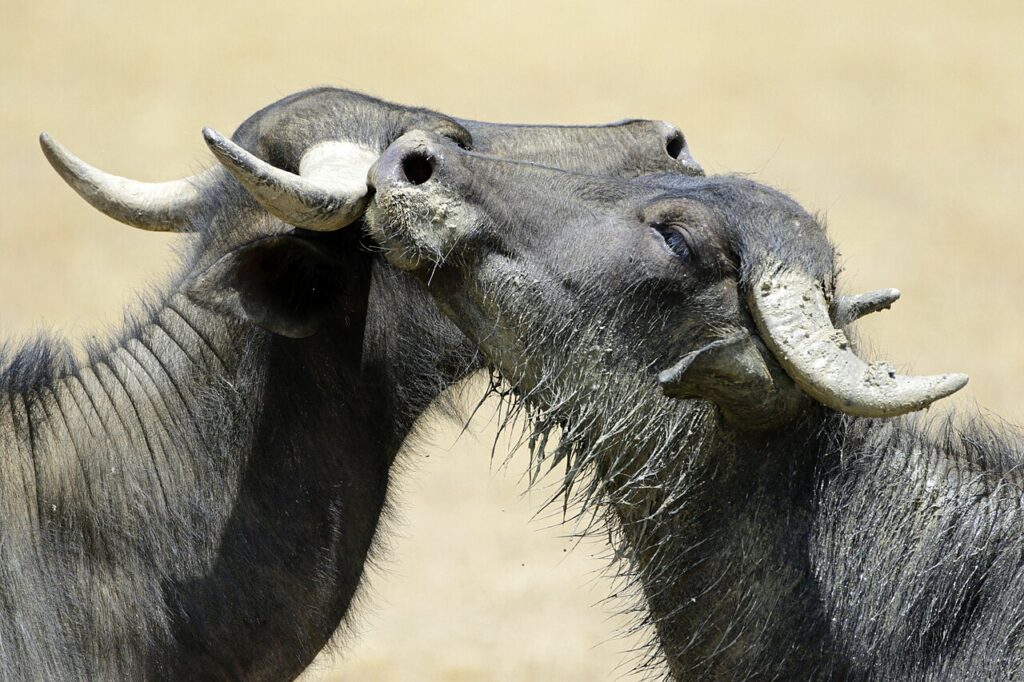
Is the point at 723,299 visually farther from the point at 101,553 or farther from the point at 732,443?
the point at 101,553

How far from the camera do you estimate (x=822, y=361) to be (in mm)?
3496

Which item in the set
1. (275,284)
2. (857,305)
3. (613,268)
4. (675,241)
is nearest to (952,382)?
(857,305)

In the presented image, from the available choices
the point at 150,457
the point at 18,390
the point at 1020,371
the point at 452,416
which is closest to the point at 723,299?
the point at 452,416

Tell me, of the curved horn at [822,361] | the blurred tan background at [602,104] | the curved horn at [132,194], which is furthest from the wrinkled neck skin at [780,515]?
the blurred tan background at [602,104]

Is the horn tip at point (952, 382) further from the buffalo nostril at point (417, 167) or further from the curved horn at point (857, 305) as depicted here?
the buffalo nostril at point (417, 167)

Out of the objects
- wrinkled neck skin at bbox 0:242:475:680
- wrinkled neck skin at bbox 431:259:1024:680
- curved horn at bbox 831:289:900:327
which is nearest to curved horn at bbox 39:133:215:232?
wrinkled neck skin at bbox 0:242:475:680

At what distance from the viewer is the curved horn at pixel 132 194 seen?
4.48 meters

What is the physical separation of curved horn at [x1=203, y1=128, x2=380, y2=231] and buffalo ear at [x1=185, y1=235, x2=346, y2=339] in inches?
9.7

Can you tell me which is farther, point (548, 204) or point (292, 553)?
point (292, 553)

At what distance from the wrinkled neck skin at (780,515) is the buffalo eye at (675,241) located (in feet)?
0.82

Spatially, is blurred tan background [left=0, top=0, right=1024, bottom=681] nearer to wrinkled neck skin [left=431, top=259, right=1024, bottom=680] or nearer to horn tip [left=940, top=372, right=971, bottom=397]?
wrinkled neck skin [left=431, top=259, right=1024, bottom=680]

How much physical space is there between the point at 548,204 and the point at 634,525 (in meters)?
0.96

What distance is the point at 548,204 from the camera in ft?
13.3

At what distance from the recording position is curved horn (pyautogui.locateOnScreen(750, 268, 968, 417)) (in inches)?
132
